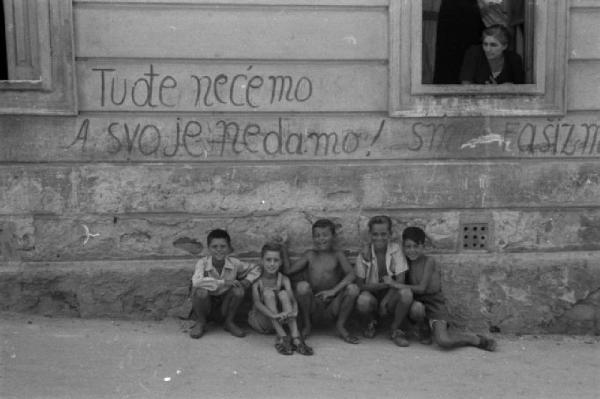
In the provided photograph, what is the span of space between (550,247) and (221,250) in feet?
8.31

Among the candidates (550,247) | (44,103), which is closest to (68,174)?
(44,103)

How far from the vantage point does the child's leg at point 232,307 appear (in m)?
5.31

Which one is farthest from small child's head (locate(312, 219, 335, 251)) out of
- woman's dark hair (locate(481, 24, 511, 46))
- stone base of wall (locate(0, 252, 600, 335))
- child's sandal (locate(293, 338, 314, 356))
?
woman's dark hair (locate(481, 24, 511, 46))

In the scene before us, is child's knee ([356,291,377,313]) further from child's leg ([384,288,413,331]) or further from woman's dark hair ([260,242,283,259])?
woman's dark hair ([260,242,283,259])

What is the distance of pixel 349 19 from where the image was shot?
5.52 meters

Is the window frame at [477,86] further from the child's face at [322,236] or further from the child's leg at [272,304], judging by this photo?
the child's leg at [272,304]

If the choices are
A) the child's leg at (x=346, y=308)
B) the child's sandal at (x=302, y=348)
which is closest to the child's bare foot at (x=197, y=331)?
the child's sandal at (x=302, y=348)

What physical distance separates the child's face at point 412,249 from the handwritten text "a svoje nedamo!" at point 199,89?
1.31 m

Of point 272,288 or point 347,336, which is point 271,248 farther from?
point 347,336

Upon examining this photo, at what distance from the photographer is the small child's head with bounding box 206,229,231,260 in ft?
17.6

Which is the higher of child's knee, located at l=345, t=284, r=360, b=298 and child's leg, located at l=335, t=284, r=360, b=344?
child's knee, located at l=345, t=284, r=360, b=298

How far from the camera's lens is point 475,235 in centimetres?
573

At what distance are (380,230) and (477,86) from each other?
1325 mm

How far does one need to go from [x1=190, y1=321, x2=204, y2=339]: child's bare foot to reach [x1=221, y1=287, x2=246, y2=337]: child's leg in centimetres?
20
